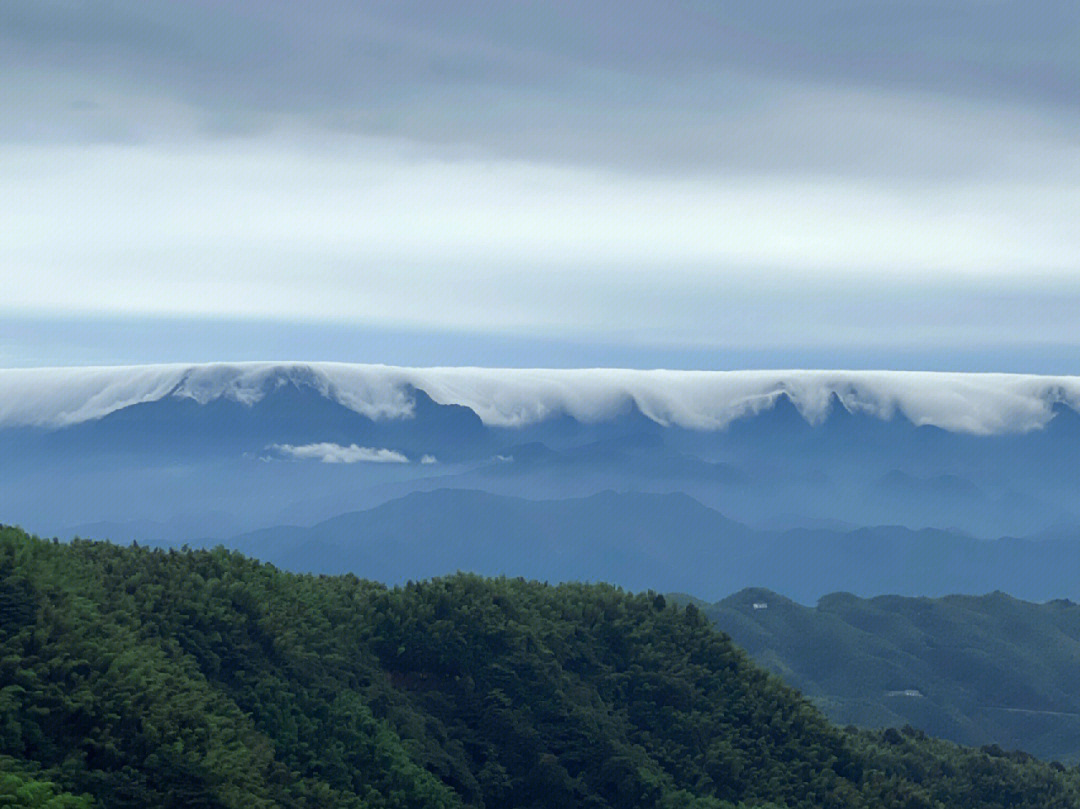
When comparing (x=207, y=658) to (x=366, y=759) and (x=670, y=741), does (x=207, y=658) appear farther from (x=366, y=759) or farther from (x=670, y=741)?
(x=670, y=741)

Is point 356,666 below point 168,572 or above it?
below

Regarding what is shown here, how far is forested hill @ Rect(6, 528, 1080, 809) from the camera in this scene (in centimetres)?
6031

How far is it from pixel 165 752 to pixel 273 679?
849 inches

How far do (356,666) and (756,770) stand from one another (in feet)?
97.4

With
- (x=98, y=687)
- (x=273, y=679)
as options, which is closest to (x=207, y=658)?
(x=273, y=679)

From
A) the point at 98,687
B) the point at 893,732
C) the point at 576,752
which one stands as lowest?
the point at 893,732

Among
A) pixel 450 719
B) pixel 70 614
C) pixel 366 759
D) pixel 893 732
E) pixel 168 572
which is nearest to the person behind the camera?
pixel 70 614

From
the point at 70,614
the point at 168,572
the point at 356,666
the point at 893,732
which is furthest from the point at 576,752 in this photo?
the point at 893,732

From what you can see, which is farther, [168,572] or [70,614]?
[168,572]

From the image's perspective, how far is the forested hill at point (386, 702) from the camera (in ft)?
198

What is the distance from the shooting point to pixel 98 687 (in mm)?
62000

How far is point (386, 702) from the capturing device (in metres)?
88.7

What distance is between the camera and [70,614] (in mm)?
66750

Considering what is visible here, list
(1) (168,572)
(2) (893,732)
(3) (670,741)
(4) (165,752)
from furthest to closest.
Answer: (2) (893,732)
(3) (670,741)
(1) (168,572)
(4) (165,752)
